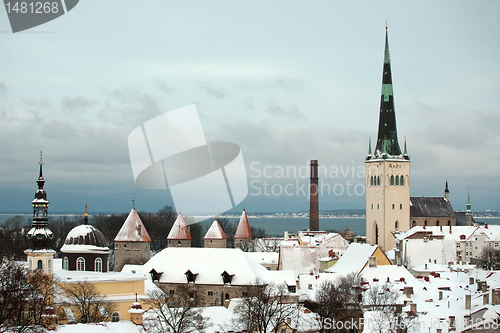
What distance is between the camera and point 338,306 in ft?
105

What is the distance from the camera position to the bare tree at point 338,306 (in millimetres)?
30150

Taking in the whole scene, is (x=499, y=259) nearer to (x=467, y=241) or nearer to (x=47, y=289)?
(x=467, y=241)

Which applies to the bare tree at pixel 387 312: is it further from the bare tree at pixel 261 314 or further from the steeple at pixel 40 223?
the steeple at pixel 40 223

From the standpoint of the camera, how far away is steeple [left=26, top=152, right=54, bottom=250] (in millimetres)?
30578

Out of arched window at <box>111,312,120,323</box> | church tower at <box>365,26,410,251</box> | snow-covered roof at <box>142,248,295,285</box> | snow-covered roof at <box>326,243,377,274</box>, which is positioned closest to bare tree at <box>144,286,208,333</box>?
arched window at <box>111,312,120,323</box>

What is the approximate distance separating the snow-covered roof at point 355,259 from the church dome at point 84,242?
17.0 metres

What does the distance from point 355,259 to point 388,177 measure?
81.4 ft

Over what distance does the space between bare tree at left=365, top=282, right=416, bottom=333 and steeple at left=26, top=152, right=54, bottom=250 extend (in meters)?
15.4

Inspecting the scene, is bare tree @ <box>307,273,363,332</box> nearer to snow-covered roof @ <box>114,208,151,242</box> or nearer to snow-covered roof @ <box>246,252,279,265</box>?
snow-covered roof @ <box>114,208,151,242</box>

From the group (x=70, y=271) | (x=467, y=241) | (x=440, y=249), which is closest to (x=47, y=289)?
(x=70, y=271)

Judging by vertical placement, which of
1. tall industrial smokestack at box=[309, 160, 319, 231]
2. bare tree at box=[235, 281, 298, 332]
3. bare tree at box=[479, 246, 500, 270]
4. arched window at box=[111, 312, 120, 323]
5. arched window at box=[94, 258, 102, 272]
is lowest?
arched window at box=[111, 312, 120, 323]

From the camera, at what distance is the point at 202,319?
28.2 metres

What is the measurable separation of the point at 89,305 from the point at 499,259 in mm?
40792

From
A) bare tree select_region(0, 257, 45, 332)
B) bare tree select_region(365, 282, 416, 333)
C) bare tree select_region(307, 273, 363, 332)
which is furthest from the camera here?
bare tree select_region(307, 273, 363, 332)
